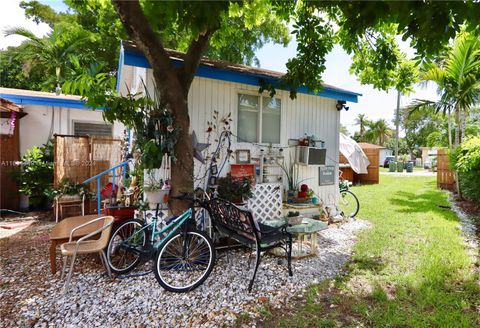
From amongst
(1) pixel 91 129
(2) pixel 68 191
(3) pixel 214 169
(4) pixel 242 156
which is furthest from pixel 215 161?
(1) pixel 91 129

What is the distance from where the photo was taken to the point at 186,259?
3.77m

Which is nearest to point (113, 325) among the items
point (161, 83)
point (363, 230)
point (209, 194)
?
point (209, 194)

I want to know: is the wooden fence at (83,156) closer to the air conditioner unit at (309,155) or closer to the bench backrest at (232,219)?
the bench backrest at (232,219)

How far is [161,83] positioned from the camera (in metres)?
3.90

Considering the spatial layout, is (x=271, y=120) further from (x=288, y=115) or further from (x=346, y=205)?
(x=346, y=205)

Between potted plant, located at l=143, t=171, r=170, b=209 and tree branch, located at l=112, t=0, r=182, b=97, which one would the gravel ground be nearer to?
potted plant, located at l=143, t=171, r=170, b=209

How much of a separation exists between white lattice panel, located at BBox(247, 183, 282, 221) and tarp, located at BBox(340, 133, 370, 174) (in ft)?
27.7

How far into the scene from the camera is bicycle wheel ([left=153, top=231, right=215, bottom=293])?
11.6 ft

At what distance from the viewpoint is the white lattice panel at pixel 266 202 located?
5531 millimetres

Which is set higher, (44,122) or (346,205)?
(44,122)

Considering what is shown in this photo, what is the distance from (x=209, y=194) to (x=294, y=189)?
2224 mm

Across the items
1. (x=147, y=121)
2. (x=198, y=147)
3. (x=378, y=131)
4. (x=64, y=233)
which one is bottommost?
(x=64, y=233)

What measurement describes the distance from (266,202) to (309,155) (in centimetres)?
147

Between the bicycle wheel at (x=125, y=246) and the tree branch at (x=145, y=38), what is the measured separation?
2.10 m
